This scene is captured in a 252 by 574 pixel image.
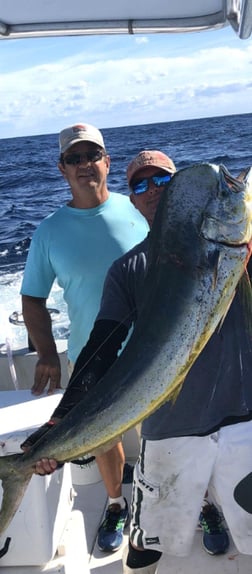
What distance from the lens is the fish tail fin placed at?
5.54 ft

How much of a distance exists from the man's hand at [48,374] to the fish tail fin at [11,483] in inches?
31.0

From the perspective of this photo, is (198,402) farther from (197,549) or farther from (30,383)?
(30,383)

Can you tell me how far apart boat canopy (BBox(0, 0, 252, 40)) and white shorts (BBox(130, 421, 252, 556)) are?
5.50ft

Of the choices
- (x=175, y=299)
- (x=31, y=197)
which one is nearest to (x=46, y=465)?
(x=175, y=299)

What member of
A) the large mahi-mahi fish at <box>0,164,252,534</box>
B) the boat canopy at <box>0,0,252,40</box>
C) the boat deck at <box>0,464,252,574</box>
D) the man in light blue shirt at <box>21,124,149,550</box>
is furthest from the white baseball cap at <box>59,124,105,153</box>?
the boat deck at <box>0,464,252,574</box>

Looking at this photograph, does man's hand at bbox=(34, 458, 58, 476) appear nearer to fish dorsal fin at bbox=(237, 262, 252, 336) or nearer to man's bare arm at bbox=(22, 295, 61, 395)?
fish dorsal fin at bbox=(237, 262, 252, 336)

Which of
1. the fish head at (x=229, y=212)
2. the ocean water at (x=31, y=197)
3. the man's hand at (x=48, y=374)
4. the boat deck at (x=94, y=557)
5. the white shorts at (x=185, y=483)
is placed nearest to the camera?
the fish head at (x=229, y=212)

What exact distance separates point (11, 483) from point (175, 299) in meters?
0.75

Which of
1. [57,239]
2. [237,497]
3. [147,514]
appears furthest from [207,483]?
[57,239]

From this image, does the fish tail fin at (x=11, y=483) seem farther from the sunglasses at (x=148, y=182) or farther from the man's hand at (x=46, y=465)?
the sunglasses at (x=148, y=182)

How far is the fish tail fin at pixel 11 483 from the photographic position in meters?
1.69

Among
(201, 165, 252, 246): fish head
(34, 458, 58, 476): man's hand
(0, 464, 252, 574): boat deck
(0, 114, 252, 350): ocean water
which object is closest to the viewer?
(201, 165, 252, 246): fish head

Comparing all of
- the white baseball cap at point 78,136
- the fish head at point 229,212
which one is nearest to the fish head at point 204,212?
the fish head at point 229,212

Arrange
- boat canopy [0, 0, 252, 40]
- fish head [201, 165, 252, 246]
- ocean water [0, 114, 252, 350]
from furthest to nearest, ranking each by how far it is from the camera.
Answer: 1. ocean water [0, 114, 252, 350]
2. boat canopy [0, 0, 252, 40]
3. fish head [201, 165, 252, 246]
